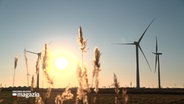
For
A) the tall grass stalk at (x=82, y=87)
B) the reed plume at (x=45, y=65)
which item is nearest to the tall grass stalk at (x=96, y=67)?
the tall grass stalk at (x=82, y=87)

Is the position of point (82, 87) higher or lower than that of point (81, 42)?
lower

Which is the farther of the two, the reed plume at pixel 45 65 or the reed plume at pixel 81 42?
the reed plume at pixel 81 42

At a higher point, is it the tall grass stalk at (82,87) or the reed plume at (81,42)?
the reed plume at (81,42)

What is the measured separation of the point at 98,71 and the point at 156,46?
82.8 metres

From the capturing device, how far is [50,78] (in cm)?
1039

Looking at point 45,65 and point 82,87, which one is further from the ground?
point 45,65

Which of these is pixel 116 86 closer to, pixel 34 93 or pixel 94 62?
pixel 94 62

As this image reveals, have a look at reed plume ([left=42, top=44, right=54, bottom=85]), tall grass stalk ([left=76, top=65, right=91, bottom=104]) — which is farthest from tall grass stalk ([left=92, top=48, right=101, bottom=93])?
reed plume ([left=42, top=44, right=54, bottom=85])

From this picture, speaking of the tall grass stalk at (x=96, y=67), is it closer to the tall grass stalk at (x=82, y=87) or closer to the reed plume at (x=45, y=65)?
the tall grass stalk at (x=82, y=87)

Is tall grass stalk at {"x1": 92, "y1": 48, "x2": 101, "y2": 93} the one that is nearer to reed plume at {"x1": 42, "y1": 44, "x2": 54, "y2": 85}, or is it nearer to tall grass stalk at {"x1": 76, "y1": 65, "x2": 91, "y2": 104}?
tall grass stalk at {"x1": 76, "y1": 65, "x2": 91, "y2": 104}

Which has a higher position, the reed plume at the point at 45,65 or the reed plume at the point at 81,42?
the reed plume at the point at 81,42

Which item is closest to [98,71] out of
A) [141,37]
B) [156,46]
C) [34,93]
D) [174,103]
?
[34,93]

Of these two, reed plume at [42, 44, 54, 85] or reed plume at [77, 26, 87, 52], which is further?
reed plume at [77, 26, 87, 52]

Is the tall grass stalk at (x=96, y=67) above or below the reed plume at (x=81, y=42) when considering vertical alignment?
below
